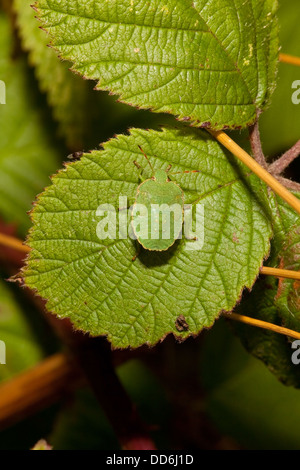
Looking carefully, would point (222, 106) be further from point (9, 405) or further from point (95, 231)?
point (9, 405)

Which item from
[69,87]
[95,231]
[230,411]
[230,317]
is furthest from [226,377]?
[69,87]

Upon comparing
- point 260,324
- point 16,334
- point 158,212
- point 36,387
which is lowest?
point 36,387

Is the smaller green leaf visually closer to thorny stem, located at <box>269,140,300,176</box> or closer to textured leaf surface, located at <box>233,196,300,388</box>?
textured leaf surface, located at <box>233,196,300,388</box>

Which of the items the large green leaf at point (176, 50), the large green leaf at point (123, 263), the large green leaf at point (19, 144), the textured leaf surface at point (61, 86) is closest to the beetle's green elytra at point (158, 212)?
the large green leaf at point (123, 263)

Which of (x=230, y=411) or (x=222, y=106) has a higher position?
(x=222, y=106)

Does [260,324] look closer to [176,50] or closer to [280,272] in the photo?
[280,272]

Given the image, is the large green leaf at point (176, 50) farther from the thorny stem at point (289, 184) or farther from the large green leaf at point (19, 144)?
the large green leaf at point (19, 144)

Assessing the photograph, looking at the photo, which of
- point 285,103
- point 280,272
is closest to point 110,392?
point 280,272
